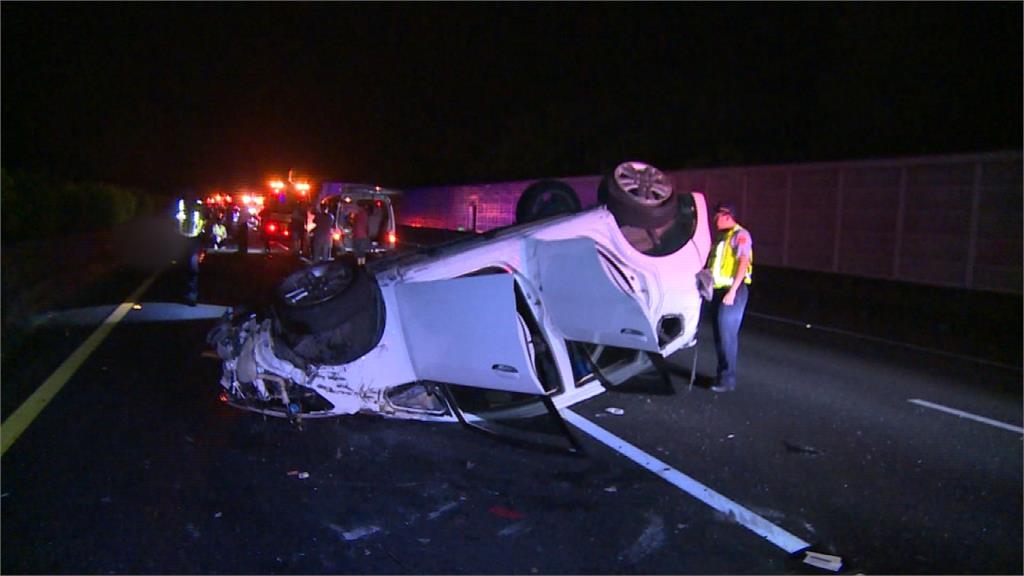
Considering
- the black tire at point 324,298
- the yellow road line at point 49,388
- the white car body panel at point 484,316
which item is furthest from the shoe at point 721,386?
the yellow road line at point 49,388

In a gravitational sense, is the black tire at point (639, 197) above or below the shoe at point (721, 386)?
above

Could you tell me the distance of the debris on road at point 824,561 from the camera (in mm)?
4098

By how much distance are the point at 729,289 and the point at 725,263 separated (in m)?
0.25

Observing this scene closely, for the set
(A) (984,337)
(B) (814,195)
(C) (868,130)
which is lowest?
(A) (984,337)

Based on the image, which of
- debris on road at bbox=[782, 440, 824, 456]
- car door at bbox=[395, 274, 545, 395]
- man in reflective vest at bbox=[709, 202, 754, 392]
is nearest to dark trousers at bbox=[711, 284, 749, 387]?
man in reflective vest at bbox=[709, 202, 754, 392]

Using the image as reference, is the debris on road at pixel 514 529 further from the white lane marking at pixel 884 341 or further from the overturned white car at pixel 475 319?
the white lane marking at pixel 884 341

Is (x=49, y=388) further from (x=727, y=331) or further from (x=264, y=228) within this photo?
(x=264, y=228)

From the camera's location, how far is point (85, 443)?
18.9ft

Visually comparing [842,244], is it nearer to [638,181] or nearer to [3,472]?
[638,181]

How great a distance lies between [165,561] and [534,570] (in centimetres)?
181

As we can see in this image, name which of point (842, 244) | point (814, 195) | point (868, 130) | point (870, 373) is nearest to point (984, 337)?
point (870, 373)

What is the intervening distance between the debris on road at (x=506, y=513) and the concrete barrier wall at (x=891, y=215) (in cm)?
1222

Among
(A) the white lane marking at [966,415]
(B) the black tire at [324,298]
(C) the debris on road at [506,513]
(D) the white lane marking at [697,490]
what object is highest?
(B) the black tire at [324,298]

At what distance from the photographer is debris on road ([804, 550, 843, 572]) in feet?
13.4
